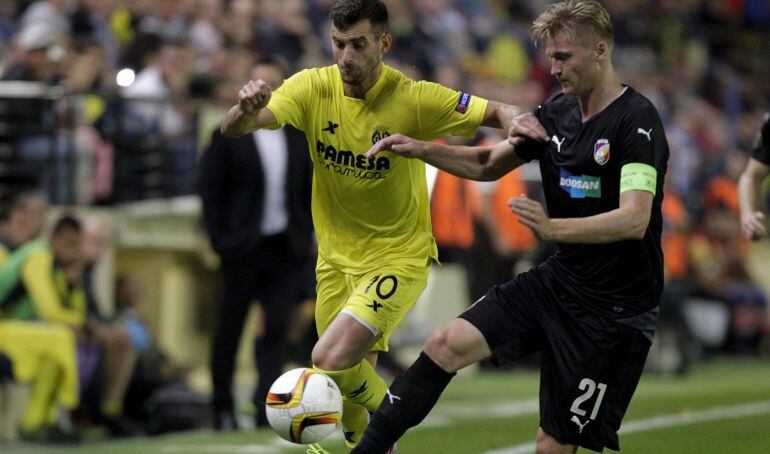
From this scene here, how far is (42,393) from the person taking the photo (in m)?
11.1

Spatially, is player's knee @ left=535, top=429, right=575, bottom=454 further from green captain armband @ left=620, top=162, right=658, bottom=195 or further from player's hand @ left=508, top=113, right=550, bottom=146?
player's hand @ left=508, top=113, right=550, bottom=146

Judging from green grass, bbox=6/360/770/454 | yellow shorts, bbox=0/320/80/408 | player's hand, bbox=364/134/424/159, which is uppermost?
player's hand, bbox=364/134/424/159

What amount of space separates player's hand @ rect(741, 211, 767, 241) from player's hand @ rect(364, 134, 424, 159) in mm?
2229

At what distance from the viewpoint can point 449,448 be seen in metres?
9.18

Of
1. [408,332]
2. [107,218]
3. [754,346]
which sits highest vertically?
[107,218]

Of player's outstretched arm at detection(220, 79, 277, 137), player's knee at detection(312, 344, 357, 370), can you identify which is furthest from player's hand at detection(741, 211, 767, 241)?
player's outstretched arm at detection(220, 79, 277, 137)

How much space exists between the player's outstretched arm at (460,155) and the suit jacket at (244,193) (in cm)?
391

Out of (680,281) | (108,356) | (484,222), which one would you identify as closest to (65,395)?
(108,356)

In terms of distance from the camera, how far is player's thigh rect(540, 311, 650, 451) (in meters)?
6.31

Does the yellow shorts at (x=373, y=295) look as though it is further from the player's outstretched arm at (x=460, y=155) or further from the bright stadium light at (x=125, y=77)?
the bright stadium light at (x=125, y=77)

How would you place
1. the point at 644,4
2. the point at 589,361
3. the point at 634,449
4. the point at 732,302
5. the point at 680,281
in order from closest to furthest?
the point at 589,361
the point at 634,449
the point at 680,281
the point at 732,302
the point at 644,4

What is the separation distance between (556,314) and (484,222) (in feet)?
34.9

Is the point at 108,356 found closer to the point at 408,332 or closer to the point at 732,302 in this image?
the point at 408,332

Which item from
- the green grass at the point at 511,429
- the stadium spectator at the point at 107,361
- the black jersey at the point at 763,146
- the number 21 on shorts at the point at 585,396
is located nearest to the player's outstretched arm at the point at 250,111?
the number 21 on shorts at the point at 585,396
